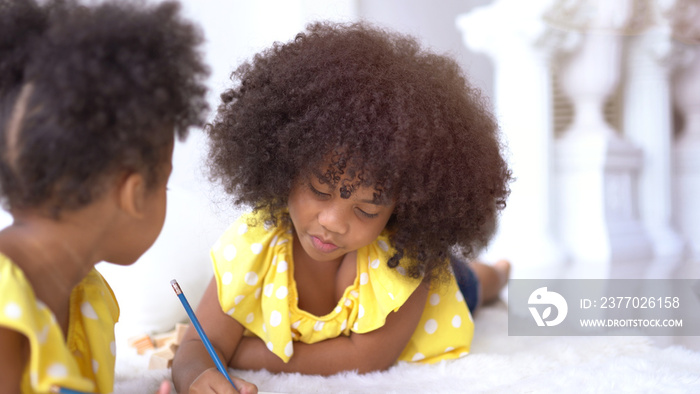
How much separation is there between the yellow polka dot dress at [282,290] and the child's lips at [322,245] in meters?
0.12

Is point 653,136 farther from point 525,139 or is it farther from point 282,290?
point 282,290

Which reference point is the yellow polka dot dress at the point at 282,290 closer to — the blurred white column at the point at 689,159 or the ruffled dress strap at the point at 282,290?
the ruffled dress strap at the point at 282,290

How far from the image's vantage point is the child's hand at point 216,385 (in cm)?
76

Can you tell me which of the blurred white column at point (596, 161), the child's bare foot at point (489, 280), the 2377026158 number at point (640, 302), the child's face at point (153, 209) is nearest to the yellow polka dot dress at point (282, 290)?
the child's face at point (153, 209)

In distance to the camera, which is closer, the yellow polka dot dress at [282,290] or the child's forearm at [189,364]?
the child's forearm at [189,364]

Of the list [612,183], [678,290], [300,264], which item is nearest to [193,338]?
[300,264]

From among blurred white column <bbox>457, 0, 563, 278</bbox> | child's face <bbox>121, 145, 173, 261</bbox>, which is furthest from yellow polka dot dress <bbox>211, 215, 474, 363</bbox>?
blurred white column <bbox>457, 0, 563, 278</bbox>

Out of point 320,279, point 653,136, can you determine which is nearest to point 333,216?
point 320,279

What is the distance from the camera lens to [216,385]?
77cm

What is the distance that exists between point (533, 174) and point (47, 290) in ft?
6.42

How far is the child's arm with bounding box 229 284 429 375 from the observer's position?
38.6 inches

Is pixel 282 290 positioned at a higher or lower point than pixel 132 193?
lower

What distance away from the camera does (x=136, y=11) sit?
0.54 m

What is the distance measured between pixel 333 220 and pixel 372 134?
0.13m
